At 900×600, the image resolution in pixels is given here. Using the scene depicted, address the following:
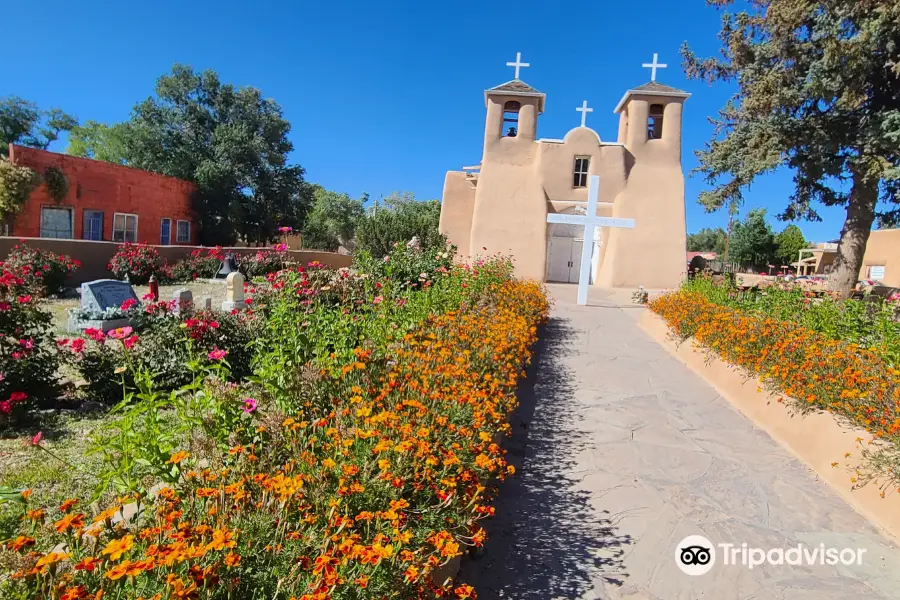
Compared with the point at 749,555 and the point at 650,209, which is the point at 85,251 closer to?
the point at 749,555

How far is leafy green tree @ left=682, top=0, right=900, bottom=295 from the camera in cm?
1216

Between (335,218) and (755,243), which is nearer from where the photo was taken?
(755,243)

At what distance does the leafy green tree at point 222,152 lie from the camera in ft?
82.5

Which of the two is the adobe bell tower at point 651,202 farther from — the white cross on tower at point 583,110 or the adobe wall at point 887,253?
the adobe wall at point 887,253

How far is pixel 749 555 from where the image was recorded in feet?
9.15

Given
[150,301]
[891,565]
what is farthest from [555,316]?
[891,565]

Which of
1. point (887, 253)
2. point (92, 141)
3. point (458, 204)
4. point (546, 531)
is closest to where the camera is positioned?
point (546, 531)

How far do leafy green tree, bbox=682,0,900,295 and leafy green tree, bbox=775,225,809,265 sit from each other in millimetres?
34133

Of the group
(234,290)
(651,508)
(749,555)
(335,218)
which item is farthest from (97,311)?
(335,218)

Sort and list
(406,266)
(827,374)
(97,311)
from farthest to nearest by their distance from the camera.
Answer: (406,266)
(97,311)
(827,374)

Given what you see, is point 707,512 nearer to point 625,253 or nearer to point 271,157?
point 625,253

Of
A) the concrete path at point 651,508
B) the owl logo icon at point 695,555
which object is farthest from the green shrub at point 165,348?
the owl logo icon at point 695,555

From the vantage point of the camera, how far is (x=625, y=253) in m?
18.2

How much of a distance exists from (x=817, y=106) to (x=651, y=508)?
49.3ft
